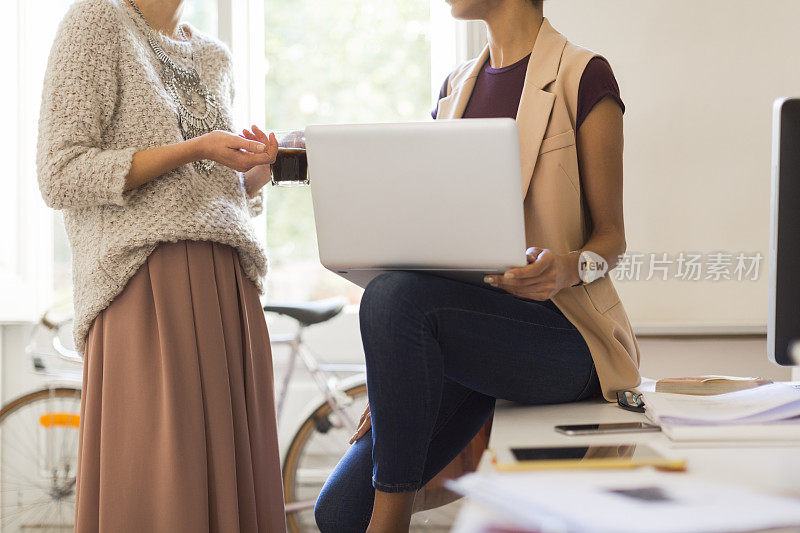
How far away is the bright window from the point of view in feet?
8.41

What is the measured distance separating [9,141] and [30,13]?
0.42 m

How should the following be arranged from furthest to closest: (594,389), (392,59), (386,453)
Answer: (392,59)
(594,389)
(386,453)

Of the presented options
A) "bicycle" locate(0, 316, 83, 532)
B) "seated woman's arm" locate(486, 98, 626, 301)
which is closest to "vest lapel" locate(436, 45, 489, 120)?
"seated woman's arm" locate(486, 98, 626, 301)

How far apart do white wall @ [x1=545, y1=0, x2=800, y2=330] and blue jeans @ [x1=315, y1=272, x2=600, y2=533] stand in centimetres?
110

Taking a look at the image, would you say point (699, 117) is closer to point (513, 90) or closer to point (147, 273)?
point (513, 90)

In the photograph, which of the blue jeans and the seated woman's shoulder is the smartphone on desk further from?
the seated woman's shoulder

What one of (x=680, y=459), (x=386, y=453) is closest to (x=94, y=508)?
(x=386, y=453)

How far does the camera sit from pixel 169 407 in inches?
50.4

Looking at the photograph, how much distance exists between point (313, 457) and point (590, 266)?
5.13 feet

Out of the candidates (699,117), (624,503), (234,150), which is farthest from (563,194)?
(699,117)

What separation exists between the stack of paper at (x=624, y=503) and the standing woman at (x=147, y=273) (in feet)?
2.91

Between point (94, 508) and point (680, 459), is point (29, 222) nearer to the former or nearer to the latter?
point (94, 508)

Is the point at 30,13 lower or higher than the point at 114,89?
higher

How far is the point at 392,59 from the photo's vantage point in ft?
8.43
